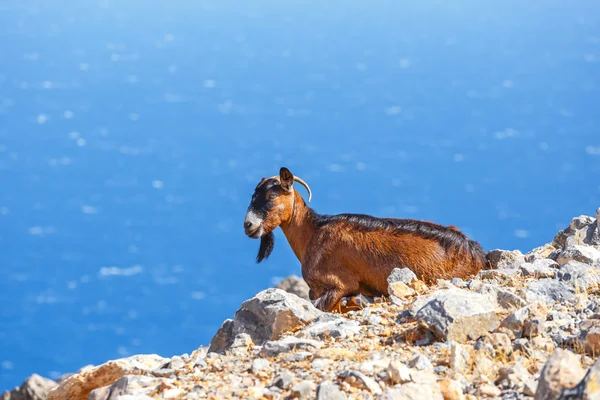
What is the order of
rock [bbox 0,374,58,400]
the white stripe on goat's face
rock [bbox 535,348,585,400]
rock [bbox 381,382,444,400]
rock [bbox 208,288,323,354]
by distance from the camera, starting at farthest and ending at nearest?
rock [bbox 0,374,58,400]
the white stripe on goat's face
rock [bbox 208,288,323,354]
rock [bbox 381,382,444,400]
rock [bbox 535,348,585,400]

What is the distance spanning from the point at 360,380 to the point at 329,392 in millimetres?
303

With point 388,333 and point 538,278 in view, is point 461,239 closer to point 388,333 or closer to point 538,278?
point 538,278

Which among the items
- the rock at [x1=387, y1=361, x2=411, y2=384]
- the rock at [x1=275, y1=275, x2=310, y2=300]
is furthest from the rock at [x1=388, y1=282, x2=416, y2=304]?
the rock at [x1=275, y1=275, x2=310, y2=300]

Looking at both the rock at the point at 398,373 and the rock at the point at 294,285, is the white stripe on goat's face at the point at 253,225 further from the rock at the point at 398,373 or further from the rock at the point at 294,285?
the rock at the point at 294,285

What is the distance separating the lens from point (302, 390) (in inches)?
284

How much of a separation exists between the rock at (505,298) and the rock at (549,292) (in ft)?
1.05

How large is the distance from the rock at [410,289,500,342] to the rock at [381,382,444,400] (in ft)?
3.94

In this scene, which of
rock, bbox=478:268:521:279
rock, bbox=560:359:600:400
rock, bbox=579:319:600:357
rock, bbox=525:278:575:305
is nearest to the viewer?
rock, bbox=560:359:600:400

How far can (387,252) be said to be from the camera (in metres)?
13.1

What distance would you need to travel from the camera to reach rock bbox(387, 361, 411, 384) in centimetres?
728

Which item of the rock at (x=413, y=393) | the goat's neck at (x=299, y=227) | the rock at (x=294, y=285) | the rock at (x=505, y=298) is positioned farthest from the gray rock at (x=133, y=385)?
the rock at (x=294, y=285)

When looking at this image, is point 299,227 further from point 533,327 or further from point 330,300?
point 533,327

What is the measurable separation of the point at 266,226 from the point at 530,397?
306 inches

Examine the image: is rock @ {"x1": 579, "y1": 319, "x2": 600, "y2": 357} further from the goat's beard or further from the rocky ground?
the goat's beard
